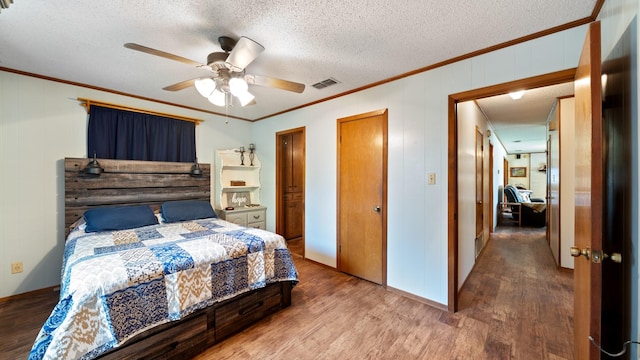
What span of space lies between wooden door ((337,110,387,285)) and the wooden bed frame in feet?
3.44

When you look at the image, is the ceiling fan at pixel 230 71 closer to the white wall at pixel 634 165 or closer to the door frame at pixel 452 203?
the door frame at pixel 452 203

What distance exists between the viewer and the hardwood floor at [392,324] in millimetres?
1838

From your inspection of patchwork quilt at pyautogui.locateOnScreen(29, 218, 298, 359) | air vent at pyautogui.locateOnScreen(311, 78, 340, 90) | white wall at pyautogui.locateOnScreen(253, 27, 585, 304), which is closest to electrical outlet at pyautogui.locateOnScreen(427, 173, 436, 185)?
white wall at pyautogui.locateOnScreen(253, 27, 585, 304)

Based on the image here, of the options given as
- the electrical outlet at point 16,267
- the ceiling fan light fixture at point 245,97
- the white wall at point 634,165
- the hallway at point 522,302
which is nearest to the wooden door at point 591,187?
the white wall at point 634,165

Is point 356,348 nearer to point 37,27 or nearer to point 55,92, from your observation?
point 37,27

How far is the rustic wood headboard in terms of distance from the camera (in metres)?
2.86

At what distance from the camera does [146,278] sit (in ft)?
5.32

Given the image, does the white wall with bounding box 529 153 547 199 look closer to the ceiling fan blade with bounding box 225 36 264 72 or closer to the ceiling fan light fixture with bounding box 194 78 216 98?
the ceiling fan blade with bounding box 225 36 264 72

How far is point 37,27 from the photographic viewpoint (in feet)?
6.03

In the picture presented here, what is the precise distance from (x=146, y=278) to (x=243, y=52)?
1658 millimetres

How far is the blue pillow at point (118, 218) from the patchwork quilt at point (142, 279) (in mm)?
137

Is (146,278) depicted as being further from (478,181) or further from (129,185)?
(478,181)

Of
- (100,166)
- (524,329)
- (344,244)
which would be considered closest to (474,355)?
(524,329)

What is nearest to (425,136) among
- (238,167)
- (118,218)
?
(238,167)
